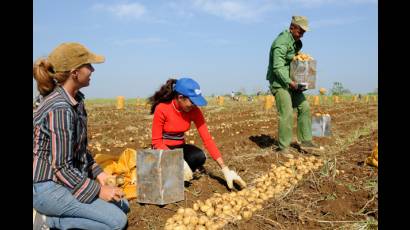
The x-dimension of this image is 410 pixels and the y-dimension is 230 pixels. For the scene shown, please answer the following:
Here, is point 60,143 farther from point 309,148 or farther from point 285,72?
point 309,148

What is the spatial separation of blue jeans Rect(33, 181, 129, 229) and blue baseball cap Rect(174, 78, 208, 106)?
124 cm

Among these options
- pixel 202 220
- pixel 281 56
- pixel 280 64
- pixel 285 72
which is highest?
pixel 281 56

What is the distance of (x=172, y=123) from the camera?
3918 millimetres

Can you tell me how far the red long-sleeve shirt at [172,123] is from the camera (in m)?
3.84

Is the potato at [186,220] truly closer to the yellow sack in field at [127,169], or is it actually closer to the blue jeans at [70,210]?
the blue jeans at [70,210]

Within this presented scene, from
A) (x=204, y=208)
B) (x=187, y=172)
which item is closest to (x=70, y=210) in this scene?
(x=204, y=208)

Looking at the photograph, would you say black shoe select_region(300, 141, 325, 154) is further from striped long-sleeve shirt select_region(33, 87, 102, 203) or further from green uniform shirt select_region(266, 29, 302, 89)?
striped long-sleeve shirt select_region(33, 87, 102, 203)

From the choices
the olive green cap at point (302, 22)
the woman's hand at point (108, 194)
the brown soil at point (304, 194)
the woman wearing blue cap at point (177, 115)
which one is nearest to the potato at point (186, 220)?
the brown soil at point (304, 194)

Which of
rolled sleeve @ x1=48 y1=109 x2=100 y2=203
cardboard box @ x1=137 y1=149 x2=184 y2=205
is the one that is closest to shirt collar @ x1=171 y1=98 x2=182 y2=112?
cardboard box @ x1=137 y1=149 x2=184 y2=205

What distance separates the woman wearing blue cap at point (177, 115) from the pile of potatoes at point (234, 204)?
0.27 m

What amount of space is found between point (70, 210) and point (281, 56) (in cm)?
395
